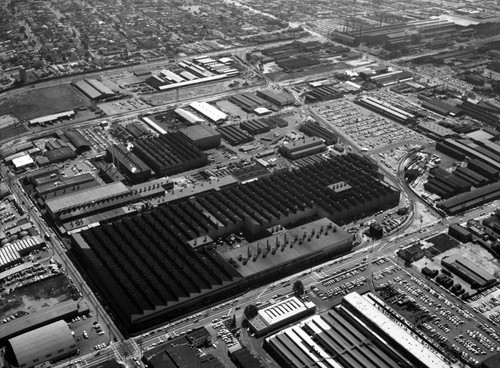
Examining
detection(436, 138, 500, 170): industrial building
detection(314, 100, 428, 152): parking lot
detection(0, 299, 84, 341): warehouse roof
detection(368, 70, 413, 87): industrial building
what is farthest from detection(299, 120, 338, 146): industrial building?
detection(0, 299, 84, 341): warehouse roof

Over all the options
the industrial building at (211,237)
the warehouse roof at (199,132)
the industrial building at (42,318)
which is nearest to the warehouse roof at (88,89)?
the warehouse roof at (199,132)

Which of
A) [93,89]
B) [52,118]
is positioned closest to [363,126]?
[93,89]

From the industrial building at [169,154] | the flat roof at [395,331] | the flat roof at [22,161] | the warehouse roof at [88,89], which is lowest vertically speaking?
the warehouse roof at [88,89]

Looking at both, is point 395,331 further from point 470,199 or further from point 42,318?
point 42,318

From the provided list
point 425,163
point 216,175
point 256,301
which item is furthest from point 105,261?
point 425,163

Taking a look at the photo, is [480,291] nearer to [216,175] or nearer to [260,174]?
[260,174]

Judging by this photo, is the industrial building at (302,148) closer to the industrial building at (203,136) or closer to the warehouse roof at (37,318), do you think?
the industrial building at (203,136)
